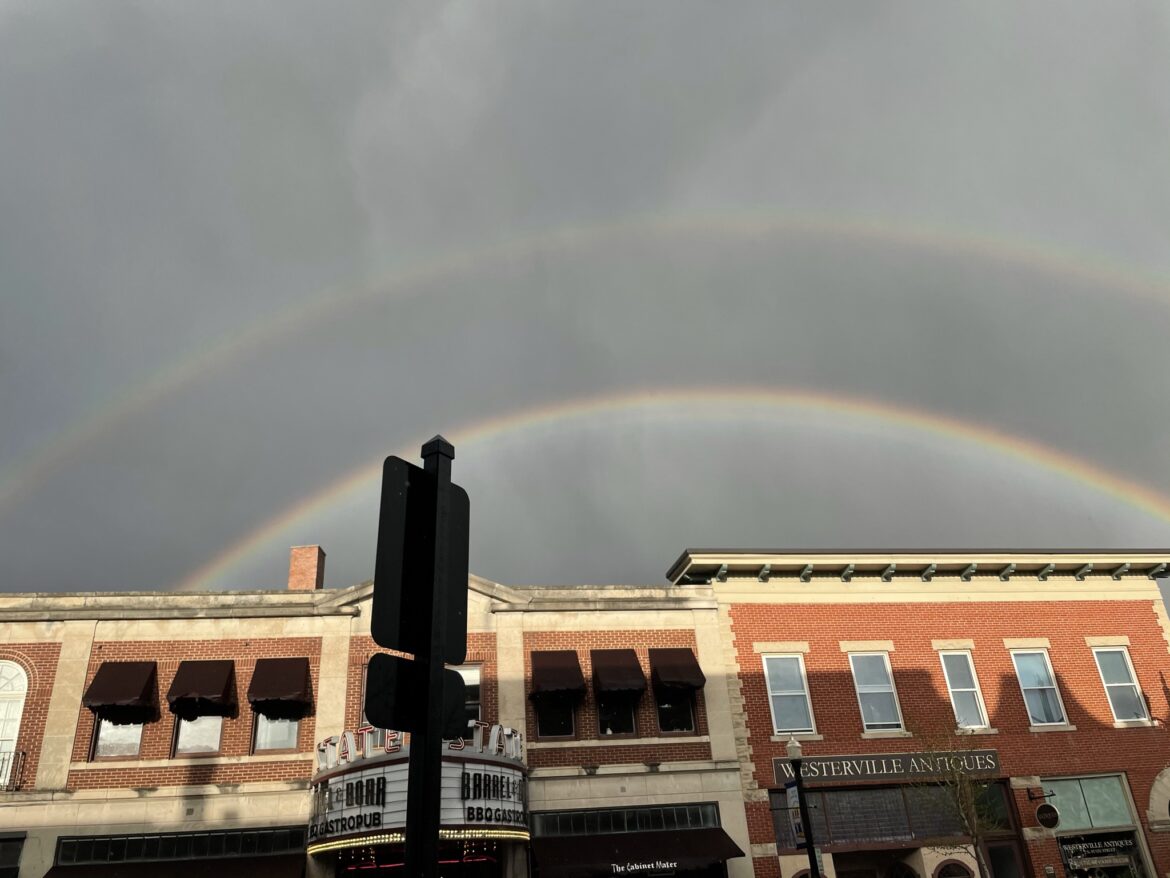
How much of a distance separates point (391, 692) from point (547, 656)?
22162 millimetres

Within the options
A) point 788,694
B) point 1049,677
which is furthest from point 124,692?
point 1049,677

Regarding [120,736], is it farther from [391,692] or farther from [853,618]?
[391,692]

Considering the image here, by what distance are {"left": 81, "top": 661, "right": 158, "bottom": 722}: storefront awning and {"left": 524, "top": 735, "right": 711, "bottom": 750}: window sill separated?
972 cm

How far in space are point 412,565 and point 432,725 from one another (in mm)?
720

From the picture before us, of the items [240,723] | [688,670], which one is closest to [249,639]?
[240,723]

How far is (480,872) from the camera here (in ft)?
76.9

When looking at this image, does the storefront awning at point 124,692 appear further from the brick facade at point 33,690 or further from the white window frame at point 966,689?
the white window frame at point 966,689

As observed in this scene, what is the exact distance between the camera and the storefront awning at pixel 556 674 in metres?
24.5

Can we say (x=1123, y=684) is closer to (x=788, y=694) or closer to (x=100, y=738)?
(x=788, y=694)

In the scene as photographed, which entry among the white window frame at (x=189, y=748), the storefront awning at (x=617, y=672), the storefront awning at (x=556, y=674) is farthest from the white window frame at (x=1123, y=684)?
the white window frame at (x=189, y=748)

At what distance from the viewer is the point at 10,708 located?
23609 millimetres

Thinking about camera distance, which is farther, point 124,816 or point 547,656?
point 547,656

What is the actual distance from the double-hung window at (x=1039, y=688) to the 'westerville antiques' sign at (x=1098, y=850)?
127 inches

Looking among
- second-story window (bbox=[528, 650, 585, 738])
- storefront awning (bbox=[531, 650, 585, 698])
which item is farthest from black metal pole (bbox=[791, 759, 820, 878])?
second-story window (bbox=[528, 650, 585, 738])
